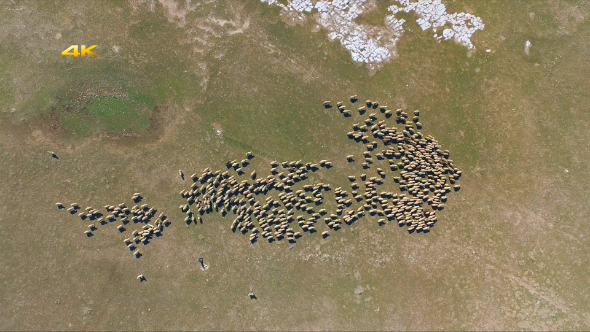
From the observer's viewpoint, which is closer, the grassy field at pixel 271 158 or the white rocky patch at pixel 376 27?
the grassy field at pixel 271 158

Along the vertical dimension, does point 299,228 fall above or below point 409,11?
below

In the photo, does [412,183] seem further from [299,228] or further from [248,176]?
[248,176]

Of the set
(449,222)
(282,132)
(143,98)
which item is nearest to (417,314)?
(449,222)

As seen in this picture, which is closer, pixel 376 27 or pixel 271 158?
pixel 271 158

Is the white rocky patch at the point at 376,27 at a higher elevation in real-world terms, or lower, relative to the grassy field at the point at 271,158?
higher

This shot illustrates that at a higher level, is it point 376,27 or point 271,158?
point 376,27
